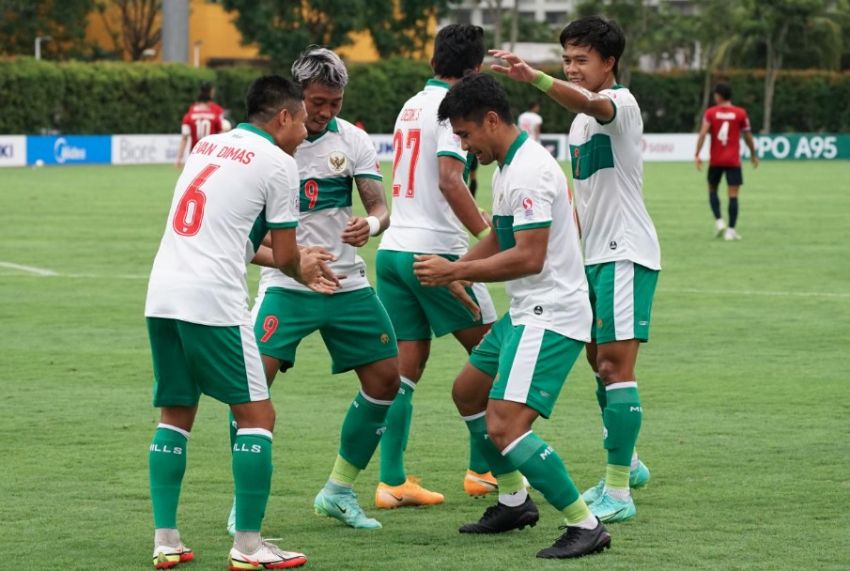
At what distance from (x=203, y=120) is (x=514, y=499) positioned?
2637 cm

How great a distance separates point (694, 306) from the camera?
14.6m

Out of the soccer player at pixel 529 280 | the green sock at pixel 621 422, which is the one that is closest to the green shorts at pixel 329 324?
the soccer player at pixel 529 280

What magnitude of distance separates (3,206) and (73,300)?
12831 mm

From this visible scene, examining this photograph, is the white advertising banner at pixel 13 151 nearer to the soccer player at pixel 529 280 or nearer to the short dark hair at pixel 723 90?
the short dark hair at pixel 723 90

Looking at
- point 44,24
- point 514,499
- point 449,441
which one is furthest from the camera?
point 44,24

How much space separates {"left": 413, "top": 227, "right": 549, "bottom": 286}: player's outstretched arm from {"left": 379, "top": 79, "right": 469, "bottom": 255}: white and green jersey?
1.30m

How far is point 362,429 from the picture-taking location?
707 centimetres

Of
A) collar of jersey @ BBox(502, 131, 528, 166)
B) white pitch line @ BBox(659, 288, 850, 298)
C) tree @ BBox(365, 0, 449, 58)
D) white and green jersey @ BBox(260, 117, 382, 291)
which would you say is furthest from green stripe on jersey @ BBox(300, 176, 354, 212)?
tree @ BBox(365, 0, 449, 58)

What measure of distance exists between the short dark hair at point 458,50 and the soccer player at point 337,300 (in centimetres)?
61

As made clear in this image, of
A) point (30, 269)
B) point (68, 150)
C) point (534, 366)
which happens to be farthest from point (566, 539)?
point (68, 150)

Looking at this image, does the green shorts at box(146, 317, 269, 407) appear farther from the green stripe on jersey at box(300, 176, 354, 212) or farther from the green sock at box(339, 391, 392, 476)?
the green stripe on jersey at box(300, 176, 354, 212)

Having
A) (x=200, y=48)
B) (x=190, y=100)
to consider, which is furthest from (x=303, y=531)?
(x=200, y=48)

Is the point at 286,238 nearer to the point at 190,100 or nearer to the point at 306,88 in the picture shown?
the point at 306,88

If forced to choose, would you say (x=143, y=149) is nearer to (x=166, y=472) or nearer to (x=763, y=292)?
(x=763, y=292)
